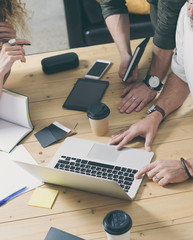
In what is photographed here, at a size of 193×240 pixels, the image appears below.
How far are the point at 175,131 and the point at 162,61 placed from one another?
435 mm

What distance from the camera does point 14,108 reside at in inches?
58.8

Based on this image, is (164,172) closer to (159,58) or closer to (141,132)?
(141,132)

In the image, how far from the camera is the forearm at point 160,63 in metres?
1.68

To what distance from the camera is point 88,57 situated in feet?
6.27

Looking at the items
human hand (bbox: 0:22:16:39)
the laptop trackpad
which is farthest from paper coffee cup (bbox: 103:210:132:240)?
human hand (bbox: 0:22:16:39)

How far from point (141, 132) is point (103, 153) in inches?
7.1

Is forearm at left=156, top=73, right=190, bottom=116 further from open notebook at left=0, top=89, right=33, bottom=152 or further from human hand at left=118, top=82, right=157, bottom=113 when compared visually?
open notebook at left=0, top=89, right=33, bottom=152

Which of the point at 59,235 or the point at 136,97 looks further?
the point at 136,97

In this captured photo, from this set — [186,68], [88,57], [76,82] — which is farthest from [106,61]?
[186,68]

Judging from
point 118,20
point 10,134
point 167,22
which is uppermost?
point 167,22

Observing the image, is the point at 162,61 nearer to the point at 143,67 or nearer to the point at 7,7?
the point at 143,67

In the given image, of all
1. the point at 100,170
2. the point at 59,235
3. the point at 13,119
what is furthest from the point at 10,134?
the point at 59,235

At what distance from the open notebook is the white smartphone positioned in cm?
42

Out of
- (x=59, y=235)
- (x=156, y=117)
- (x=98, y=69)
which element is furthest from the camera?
(x=98, y=69)
